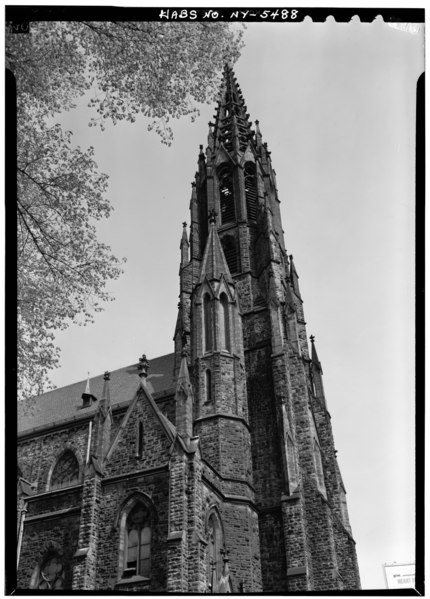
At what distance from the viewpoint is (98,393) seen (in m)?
32.5

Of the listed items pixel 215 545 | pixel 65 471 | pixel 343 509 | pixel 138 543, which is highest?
pixel 65 471

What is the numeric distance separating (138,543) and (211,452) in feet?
18.8

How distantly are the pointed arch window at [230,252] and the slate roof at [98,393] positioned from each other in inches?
231

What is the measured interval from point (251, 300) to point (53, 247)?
16968mm

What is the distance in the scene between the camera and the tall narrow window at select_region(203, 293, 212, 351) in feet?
85.1

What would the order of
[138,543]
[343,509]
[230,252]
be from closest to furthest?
[138,543], [343,509], [230,252]

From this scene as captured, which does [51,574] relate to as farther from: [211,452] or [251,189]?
[251,189]

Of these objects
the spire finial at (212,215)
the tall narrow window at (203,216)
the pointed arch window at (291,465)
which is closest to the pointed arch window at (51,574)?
the pointed arch window at (291,465)

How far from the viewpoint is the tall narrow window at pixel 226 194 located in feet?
113

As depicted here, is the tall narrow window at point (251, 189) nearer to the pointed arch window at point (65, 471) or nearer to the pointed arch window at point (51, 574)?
the pointed arch window at point (65, 471)

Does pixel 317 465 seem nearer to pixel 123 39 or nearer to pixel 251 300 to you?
pixel 251 300

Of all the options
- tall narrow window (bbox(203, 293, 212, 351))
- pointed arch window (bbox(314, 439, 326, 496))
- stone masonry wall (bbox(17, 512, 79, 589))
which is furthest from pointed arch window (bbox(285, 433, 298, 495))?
stone masonry wall (bbox(17, 512, 79, 589))

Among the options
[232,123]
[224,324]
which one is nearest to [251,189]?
[232,123]

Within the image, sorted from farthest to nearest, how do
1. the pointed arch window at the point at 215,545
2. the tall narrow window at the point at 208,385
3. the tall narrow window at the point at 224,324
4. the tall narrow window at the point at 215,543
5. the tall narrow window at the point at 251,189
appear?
the tall narrow window at the point at 251,189, the tall narrow window at the point at 224,324, the tall narrow window at the point at 208,385, the tall narrow window at the point at 215,543, the pointed arch window at the point at 215,545
